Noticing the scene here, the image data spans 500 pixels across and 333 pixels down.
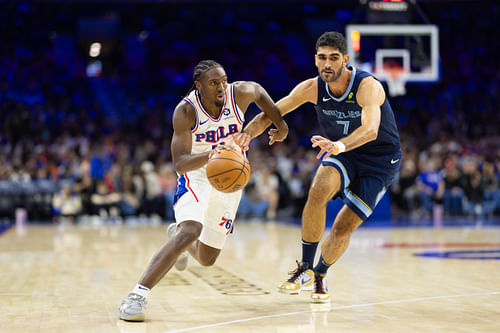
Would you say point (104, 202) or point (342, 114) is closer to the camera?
point (342, 114)

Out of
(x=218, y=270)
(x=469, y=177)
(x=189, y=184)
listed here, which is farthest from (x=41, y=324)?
(x=469, y=177)

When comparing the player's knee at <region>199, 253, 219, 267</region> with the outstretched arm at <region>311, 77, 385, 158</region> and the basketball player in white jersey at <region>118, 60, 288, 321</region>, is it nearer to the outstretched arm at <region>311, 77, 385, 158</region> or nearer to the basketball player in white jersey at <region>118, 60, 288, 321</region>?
the basketball player in white jersey at <region>118, 60, 288, 321</region>

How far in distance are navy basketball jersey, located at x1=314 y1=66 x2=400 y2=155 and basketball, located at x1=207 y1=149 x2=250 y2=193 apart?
112 centimetres

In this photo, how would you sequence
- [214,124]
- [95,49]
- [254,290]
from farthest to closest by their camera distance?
1. [95,49]
2. [254,290]
3. [214,124]

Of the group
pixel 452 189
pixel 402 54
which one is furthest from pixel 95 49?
pixel 452 189

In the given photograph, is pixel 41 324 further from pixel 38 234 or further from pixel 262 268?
pixel 38 234

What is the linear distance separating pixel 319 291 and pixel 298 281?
0.55 ft

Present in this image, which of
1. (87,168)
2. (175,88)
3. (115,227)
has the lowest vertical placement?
(115,227)

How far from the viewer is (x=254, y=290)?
17.0 ft

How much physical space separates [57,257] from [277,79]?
16662 mm

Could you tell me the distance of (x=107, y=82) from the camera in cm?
2314

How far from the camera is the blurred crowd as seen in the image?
1456 cm

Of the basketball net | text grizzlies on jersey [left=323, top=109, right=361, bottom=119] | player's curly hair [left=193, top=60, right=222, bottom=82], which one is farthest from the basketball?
the basketball net

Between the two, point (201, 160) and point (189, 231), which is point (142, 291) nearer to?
point (189, 231)
